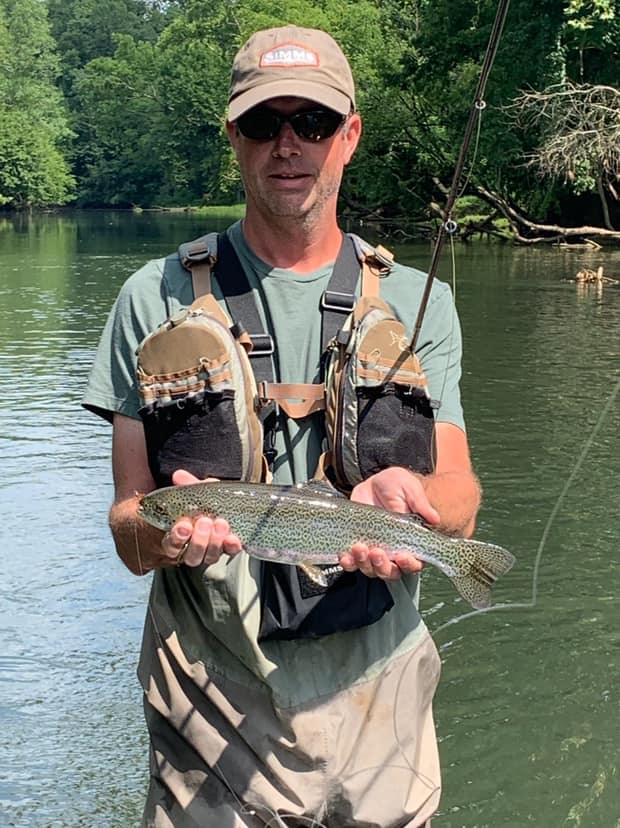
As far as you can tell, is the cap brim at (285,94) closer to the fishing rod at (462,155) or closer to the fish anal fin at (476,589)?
the fishing rod at (462,155)

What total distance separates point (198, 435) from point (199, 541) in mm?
313

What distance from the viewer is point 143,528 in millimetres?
2912

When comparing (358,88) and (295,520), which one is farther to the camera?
(358,88)

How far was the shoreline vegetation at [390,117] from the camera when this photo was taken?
111 ft

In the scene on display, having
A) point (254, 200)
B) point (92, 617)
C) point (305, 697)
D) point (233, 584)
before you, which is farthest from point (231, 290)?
point (92, 617)

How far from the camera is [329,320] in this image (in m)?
3.05

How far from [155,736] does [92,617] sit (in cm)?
483

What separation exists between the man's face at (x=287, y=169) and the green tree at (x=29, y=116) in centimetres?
8127

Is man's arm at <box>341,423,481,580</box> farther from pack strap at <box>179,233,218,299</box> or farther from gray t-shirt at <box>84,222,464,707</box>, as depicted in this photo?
pack strap at <box>179,233,218,299</box>

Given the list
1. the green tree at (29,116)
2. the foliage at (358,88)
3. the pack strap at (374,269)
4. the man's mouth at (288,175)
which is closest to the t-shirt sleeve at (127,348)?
the man's mouth at (288,175)

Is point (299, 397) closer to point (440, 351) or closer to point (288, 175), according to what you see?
point (440, 351)

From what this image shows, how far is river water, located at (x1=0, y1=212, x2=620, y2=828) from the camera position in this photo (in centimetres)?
586

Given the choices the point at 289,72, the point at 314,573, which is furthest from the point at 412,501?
the point at 289,72

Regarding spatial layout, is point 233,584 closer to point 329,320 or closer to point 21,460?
Result: point 329,320
